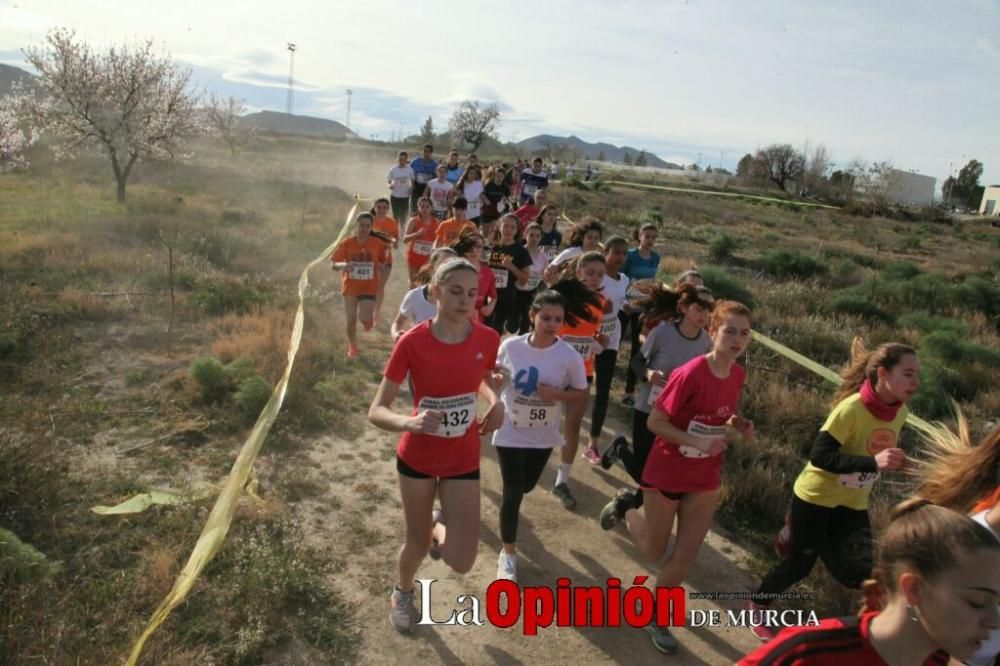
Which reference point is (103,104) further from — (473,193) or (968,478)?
(968,478)

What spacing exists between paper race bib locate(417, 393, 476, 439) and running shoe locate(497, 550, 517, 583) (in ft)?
4.36

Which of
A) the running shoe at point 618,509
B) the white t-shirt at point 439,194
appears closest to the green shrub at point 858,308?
the white t-shirt at point 439,194

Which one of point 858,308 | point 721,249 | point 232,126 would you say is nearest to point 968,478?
point 858,308

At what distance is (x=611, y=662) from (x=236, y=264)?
12240 mm

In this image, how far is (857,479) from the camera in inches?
151

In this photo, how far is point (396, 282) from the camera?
1435 centimetres

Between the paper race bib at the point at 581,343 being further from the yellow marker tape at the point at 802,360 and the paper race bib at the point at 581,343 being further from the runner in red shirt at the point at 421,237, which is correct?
the yellow marker tape at the point at 802,360

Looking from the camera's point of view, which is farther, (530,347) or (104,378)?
(104,378)

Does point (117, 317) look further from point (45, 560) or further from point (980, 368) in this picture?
point (980, 368)

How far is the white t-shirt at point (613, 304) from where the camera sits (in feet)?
21.5

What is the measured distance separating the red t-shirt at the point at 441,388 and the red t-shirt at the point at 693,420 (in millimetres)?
1190

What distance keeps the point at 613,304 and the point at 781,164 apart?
Answer: 7883cm

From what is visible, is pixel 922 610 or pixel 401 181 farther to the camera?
pixel 401 181

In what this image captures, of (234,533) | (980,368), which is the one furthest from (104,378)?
(980,368)
